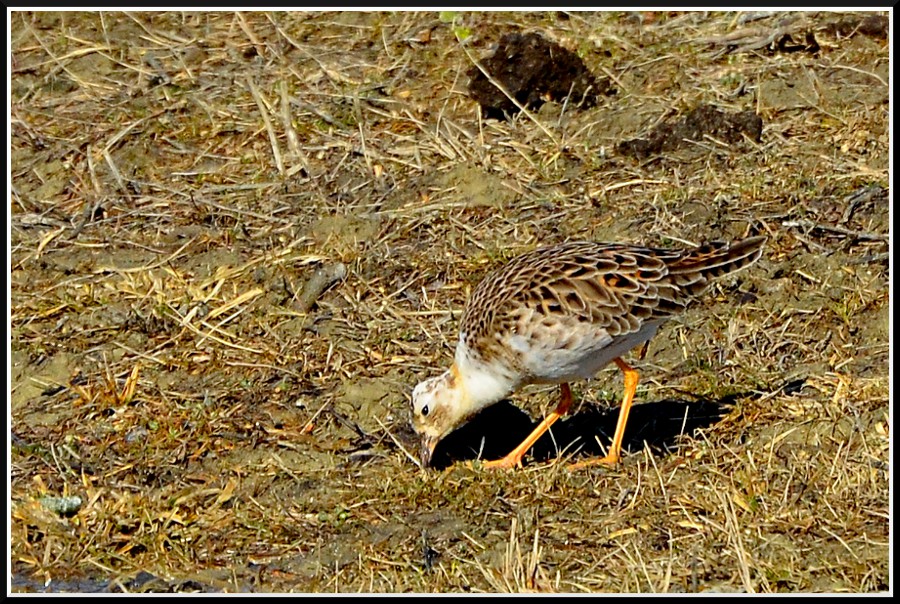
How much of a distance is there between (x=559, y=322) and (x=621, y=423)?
63cm

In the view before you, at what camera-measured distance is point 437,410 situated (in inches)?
274

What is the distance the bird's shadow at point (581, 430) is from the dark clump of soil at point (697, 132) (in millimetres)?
2567

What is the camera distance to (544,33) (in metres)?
11.2

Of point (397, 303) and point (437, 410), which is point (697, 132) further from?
point (437, 410)

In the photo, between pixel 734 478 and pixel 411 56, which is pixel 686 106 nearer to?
pixel 411 56

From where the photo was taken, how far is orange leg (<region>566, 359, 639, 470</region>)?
22.7 ft

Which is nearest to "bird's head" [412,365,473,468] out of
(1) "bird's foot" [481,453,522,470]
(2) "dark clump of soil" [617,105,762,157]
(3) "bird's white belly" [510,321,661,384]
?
(1) "bird's foot" [481,453,522,470]

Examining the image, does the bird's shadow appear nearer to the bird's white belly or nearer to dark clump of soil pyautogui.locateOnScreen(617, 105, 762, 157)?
the bird's white belly

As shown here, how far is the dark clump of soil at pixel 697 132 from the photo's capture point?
9.56m

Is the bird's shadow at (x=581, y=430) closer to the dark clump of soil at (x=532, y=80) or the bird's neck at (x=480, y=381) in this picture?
the bird's neck at (x=480, y=381)

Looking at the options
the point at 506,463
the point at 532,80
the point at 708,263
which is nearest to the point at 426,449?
the point at 506,463

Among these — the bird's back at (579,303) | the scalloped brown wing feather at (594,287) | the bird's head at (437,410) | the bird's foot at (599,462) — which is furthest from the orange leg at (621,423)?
the bird's head at (437,410)

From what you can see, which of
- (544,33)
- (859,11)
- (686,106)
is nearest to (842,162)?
(686,106)

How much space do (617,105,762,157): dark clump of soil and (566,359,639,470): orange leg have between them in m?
2.68
